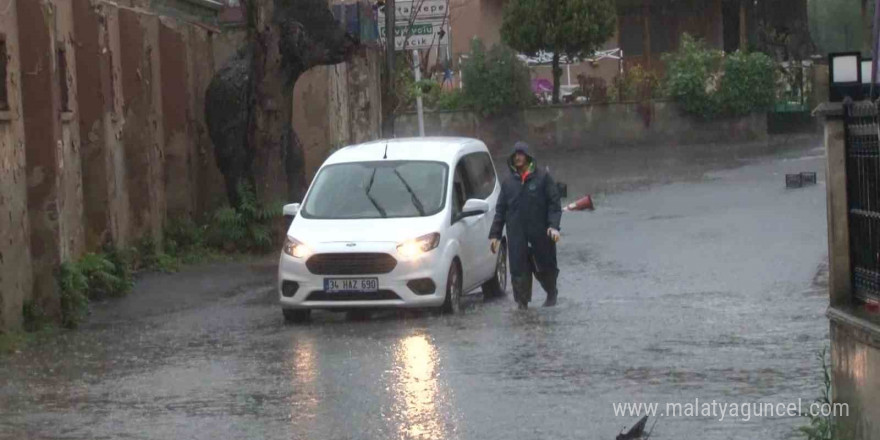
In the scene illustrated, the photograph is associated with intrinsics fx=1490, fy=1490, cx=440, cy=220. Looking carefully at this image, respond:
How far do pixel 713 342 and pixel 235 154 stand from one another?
11788 mm

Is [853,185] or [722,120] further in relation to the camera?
[722,120]

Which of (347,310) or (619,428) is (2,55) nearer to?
(347,310)

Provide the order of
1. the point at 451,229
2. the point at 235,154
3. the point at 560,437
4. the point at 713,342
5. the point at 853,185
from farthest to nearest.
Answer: the point at 235,154 < the point at 451,229 < the point at 713,342 < the point at 560,437 < the point at 853,185

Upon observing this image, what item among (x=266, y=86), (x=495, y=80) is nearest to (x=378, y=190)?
(x=266, y=86)

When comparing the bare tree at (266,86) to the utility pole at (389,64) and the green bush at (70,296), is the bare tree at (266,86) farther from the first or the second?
the green bush at (70,296)

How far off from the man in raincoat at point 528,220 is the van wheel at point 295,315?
6.72 ft

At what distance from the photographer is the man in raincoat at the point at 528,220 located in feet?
49.9

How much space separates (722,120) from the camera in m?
39.4

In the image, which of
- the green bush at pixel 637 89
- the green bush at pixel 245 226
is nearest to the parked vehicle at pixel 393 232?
the green bush at pixel 245 226


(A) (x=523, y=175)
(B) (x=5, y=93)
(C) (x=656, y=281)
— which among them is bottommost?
(C) (x=656, y=281)

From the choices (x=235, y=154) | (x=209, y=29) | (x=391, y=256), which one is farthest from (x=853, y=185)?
(x=209, y=29)

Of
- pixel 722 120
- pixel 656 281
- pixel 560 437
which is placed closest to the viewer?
pixel 560 437

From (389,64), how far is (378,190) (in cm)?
1216

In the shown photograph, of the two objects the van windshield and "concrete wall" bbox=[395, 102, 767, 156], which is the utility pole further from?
the van windshield
